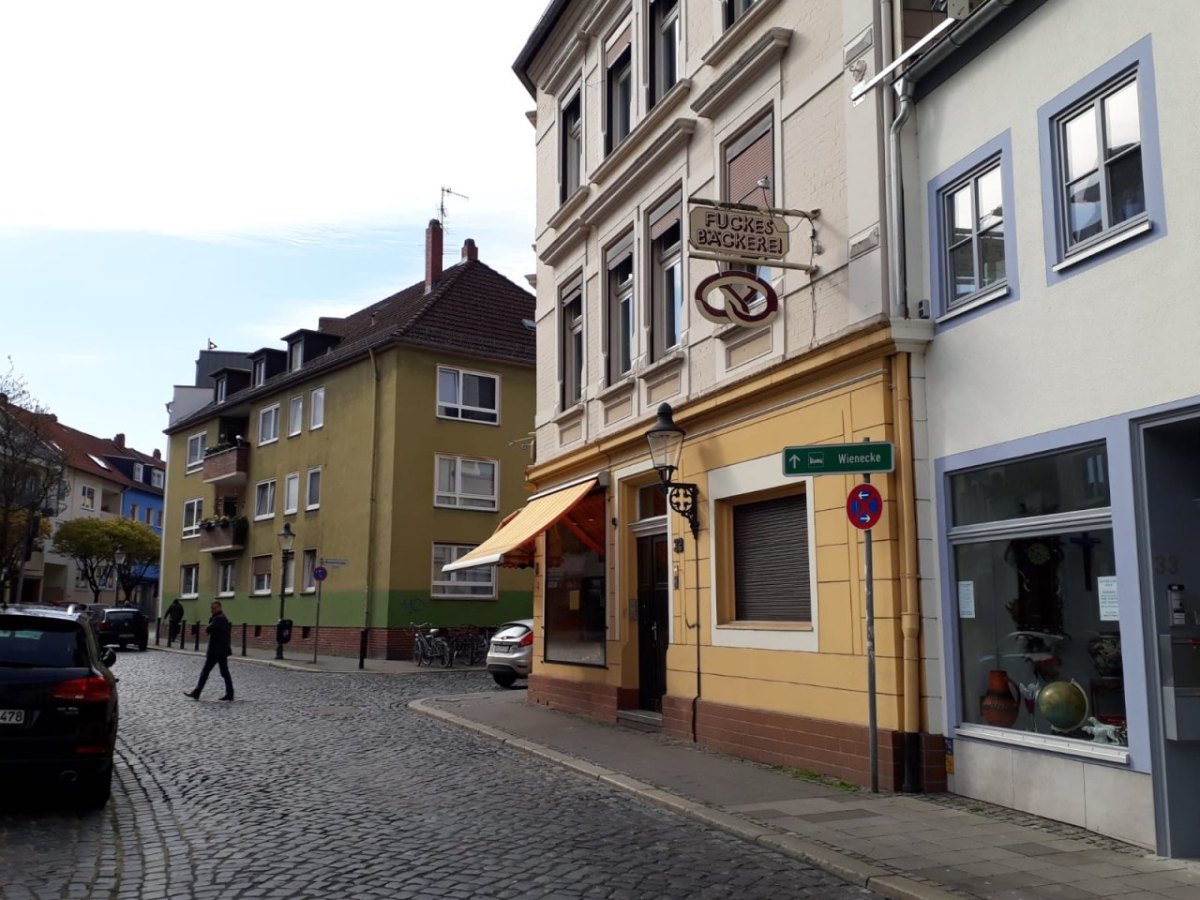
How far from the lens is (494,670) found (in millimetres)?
23844

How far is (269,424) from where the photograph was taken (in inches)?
1714

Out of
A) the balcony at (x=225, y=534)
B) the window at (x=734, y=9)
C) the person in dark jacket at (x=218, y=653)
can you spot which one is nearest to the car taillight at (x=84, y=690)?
the window at (x=734, y=9)

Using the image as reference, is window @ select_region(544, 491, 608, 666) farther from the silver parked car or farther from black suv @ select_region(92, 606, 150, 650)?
black suv @ select_region(92, 606, 150, 650)

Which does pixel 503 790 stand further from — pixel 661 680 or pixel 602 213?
pixel 602 213

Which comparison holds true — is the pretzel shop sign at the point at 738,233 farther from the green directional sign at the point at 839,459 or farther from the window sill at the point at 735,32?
the window sill at the point at 735,32

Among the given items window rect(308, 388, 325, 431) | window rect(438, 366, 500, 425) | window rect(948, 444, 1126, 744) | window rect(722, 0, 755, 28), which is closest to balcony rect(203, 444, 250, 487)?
window rect(308, 388, 325, 431)

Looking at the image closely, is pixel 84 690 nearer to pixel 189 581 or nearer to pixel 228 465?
pixel 228 465

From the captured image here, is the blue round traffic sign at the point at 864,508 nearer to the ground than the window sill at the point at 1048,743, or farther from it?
farther from it

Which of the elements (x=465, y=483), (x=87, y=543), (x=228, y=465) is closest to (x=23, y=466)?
(x=228, y=465)

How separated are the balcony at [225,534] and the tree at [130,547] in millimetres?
25779

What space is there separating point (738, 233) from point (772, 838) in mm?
6065

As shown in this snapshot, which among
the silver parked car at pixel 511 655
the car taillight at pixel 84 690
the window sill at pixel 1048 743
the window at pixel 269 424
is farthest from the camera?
the window at pixel 269 424

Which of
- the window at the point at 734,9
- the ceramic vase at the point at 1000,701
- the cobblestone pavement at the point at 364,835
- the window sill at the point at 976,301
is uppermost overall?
the window at the point at 734,9

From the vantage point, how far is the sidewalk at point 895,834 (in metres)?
6.91
